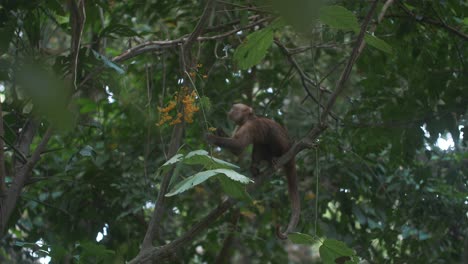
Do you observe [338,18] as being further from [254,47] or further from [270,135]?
[270,135]

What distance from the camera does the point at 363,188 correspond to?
6.10 metres

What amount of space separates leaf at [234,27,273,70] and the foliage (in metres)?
0.04

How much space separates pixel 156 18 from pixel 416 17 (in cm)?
286

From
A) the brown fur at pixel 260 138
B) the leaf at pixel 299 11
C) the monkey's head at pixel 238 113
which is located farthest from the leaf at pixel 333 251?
the monkey's head at pixel 238 113

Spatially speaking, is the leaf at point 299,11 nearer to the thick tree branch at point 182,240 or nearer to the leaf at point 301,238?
the leaf at point 301,238

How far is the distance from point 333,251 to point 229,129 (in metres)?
3.22

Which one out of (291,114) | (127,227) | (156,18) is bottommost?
(127,227)

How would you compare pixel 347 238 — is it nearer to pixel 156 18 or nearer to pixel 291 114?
pixel 291 114

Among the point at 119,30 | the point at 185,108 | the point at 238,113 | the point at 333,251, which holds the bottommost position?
the point at 238,113

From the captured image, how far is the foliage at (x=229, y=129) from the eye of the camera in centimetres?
442

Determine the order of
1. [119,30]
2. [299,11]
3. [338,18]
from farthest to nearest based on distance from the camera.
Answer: [119,30] → [338,18] → [299,11]

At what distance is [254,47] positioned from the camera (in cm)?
332

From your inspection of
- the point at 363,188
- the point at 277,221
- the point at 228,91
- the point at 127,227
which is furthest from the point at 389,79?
the point at 127,227

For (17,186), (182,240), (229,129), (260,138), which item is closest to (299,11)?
(182,240)
